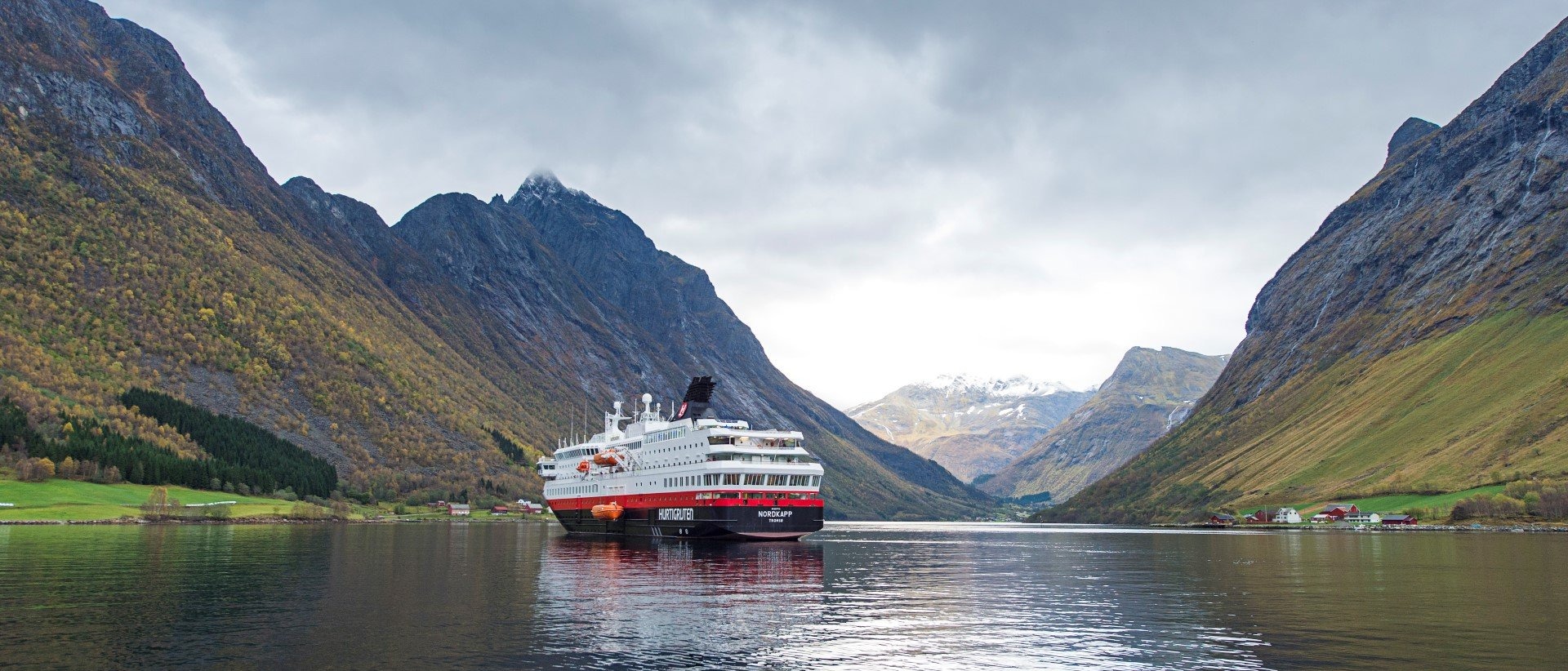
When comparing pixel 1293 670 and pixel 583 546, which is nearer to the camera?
pixel 1293 670

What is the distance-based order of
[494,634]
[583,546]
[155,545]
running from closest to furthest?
[494,634] → [155,545] → [583,546]

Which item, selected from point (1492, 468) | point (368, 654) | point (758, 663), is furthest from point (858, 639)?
point (1492, 468)

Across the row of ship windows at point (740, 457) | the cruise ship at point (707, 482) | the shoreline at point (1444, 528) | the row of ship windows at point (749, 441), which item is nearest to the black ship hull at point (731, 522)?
the cruise ship at point (707, 482)

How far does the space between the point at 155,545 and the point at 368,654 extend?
253ft

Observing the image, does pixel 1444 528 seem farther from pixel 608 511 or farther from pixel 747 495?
pixel 608 511

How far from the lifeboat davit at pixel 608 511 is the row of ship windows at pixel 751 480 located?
1729 centimetres

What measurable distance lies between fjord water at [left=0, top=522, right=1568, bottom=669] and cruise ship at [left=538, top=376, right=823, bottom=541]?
20678 mm

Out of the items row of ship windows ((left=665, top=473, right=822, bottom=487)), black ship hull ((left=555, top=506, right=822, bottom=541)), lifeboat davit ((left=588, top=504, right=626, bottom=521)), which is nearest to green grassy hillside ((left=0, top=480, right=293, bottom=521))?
lifeboat davit ((left=588, top=504, right=626, bottom=521))

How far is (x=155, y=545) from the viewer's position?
3883 inches

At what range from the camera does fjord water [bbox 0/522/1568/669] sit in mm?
38844

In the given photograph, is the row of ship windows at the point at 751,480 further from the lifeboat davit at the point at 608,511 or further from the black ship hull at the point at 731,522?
the lifeboat davit at the point at 608,511

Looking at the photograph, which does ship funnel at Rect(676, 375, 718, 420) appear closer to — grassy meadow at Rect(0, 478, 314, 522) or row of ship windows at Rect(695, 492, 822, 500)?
row of ship windows at Rect(695, 492, 822, 500)

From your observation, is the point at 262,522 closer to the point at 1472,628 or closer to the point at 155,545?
the point at 155,545

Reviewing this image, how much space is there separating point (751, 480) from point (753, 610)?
6955 cm
